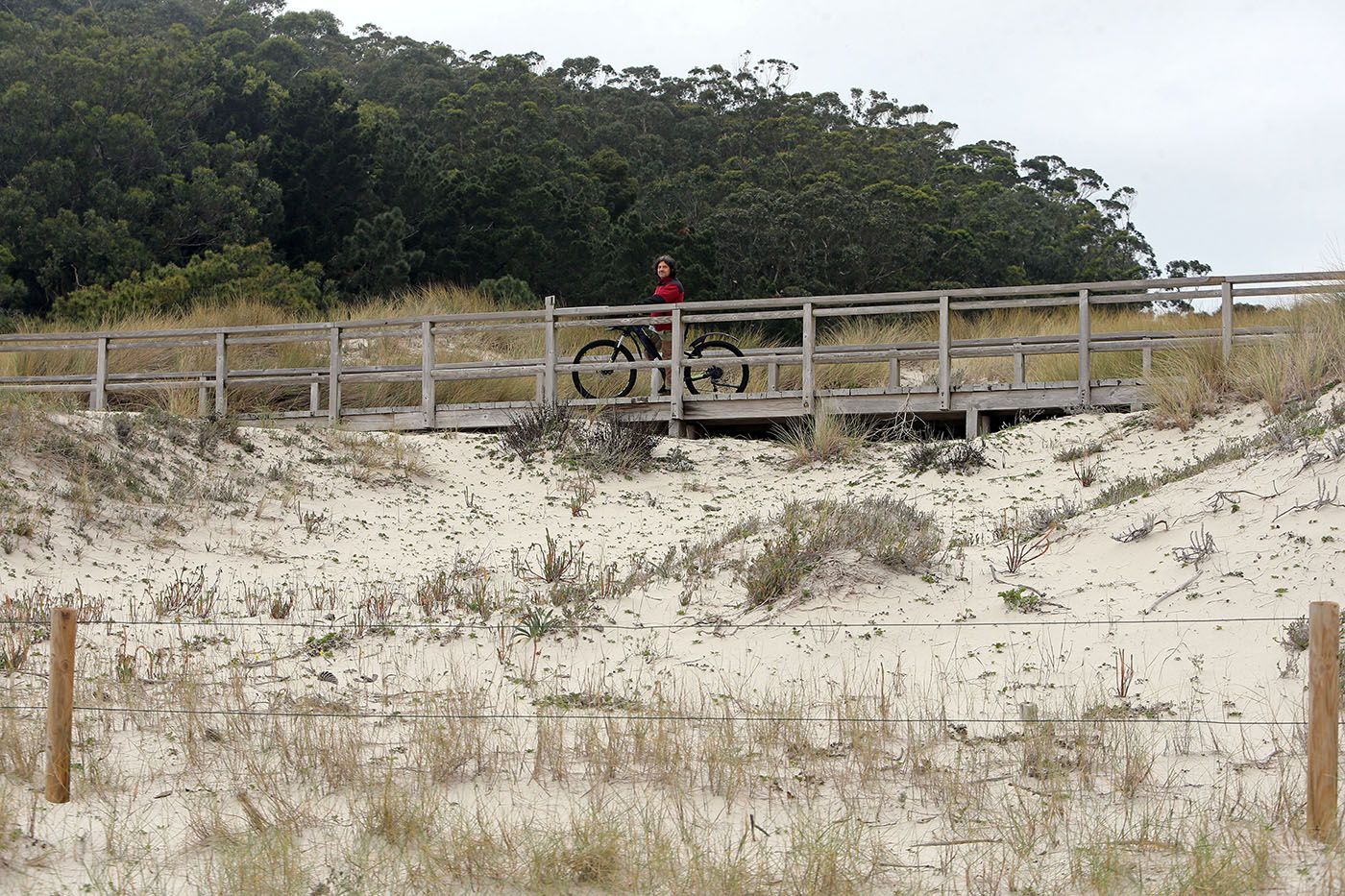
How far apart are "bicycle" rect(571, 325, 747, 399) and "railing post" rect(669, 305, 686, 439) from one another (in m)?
0.31

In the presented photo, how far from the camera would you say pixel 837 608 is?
920 centimetres

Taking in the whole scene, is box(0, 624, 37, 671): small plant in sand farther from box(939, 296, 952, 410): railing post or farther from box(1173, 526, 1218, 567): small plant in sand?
box(939, 296, 952, 410): railing post

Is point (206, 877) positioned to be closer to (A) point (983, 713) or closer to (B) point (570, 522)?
(A) point (983, 713)

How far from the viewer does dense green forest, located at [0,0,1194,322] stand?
2923 centimetres

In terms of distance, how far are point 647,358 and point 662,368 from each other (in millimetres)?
496

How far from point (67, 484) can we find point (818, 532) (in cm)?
620

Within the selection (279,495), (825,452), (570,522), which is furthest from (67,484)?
(825,452)

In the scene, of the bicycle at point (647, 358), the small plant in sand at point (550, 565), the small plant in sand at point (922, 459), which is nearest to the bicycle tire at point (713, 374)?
the bicycle at point (647, 358)

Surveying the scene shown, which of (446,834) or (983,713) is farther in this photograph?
(983,713)

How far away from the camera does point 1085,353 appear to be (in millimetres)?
15359

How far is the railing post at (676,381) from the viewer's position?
1559cm

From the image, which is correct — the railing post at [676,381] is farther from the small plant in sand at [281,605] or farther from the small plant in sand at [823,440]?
the small plant in sand at [281,605]

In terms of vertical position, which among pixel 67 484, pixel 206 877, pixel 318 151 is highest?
pixel 318 151

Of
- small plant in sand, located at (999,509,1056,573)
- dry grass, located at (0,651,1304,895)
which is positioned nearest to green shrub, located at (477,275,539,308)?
small plant in sand, located at (999,509,1056,573)
